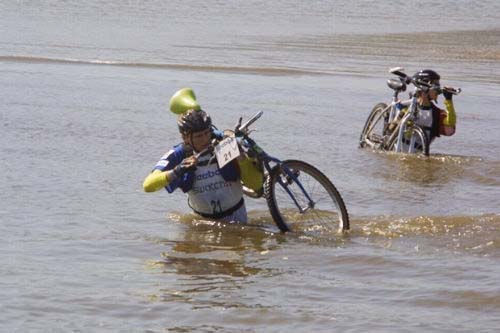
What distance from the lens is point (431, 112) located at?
1364 cm

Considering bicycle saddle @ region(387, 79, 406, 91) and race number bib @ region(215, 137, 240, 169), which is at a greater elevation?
bicycle saddle @ region(387, 79, 406, 91)

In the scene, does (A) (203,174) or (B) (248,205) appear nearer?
(A) (203,174)

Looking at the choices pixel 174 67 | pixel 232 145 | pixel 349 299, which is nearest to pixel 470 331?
pixel 349 299

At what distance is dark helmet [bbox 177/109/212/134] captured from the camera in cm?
875

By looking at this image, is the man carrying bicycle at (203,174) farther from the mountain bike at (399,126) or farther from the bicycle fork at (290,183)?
the mountain bike at (399,126)

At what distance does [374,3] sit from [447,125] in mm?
30823

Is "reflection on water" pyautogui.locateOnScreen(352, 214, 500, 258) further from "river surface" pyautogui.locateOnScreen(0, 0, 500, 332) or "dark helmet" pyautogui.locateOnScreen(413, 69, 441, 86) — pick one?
"dark helmet" pyautogui.locateOnScreen(413, 69, 441, 86)

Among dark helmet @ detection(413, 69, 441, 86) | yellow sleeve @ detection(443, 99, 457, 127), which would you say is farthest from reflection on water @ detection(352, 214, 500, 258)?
dark helmet @ detection(413, 69, 441, 86)

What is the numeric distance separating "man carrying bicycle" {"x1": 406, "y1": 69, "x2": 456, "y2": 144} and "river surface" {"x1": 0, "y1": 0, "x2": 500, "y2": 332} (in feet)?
1.44

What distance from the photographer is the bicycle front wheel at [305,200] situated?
8977 millimetres

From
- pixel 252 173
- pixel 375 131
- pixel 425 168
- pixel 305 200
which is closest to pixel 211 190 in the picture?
pixel 252 173

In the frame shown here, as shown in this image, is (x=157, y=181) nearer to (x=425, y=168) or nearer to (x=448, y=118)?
(x=425, y=168)

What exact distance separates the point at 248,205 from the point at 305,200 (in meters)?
1.33

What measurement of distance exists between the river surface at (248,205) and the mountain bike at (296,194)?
0.58 ft
